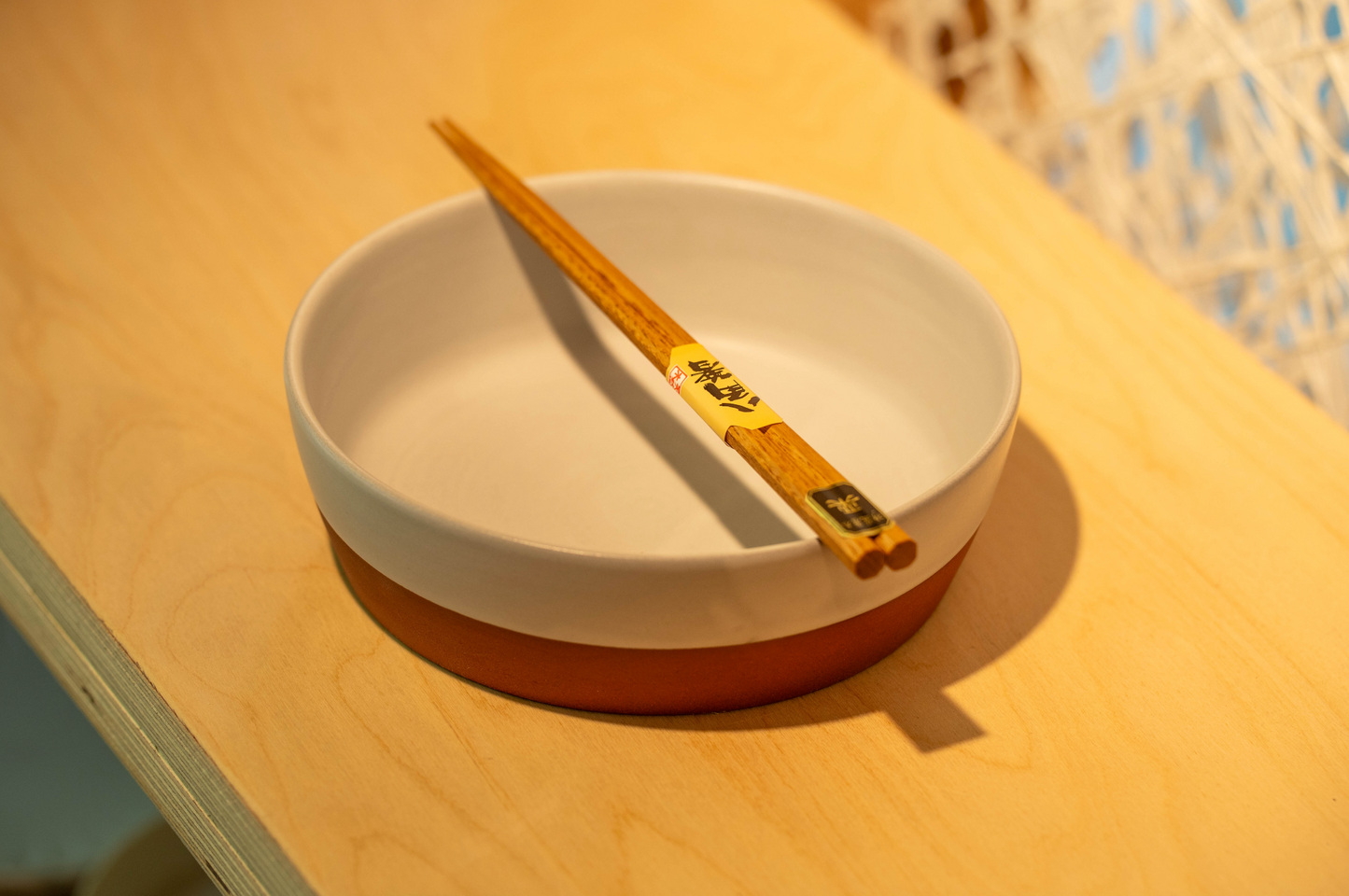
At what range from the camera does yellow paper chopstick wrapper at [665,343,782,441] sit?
0.45m

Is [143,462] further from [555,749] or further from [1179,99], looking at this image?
[1179,99]

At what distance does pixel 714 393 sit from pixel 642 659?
0.40 ft

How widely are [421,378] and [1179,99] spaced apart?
70cm

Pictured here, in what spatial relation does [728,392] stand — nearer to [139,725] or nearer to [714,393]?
[714,393]

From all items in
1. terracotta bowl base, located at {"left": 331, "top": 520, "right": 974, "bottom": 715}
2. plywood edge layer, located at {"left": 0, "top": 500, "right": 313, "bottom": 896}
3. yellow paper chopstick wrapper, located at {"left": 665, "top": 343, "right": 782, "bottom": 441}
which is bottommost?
plywood edge layer, located at {"left": 0, "top": 500, "right": 313, "bottom": 896}

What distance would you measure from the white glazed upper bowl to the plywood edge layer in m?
0.11

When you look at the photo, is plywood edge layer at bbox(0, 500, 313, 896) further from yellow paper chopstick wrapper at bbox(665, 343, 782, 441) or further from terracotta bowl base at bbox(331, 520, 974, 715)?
yellow paper chopstick wrapper at bbox(665, 343, 782, 441)

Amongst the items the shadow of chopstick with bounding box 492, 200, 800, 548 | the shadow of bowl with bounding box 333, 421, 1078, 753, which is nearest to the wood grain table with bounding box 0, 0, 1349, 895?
the shadow of bowl with bounding box 333, 421, 1078, 753

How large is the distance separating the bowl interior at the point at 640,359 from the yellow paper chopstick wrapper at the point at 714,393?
0.30 ft

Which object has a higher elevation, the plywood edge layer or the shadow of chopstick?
the shadow of chopstick

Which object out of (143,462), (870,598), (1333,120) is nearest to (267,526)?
(143,462)

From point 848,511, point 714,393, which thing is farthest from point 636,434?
point 848,511

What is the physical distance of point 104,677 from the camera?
20.4 inches

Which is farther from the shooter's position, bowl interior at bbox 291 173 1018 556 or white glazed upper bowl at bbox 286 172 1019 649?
bowl interior at bbox 291 173 1018 556
